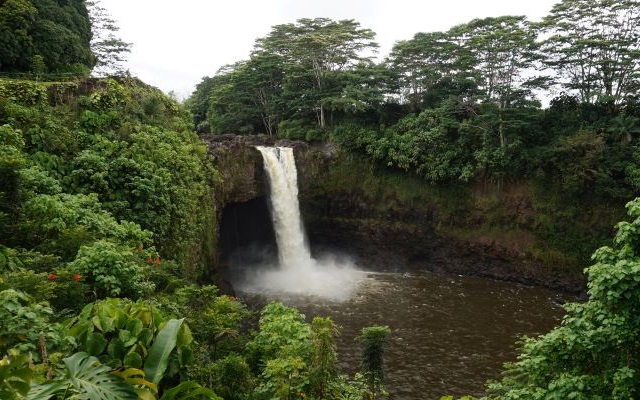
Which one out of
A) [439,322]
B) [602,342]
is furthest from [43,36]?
[602,342]

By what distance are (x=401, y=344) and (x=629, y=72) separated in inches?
618

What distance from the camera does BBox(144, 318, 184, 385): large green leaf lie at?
3926 millimetres

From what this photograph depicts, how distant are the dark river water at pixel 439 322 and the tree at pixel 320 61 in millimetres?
11165

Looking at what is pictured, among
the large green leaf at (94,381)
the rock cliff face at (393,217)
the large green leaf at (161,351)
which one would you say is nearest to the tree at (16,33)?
the rock cliff face at (393,217)

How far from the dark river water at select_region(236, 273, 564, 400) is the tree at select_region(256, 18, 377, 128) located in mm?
11165

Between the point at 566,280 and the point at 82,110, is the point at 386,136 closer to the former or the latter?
the point at 566,280

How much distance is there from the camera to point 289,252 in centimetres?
2194

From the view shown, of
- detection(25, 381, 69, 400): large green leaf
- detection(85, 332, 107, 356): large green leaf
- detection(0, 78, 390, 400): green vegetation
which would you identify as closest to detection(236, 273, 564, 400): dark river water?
detection(0, 78, 390, 400): green vegetation

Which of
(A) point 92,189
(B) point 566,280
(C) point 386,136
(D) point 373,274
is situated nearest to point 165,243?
(A) point 92,189

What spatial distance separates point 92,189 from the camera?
30.9 ft

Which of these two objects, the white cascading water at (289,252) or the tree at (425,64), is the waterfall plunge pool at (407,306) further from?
the tree at (425,64)

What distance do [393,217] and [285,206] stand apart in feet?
19.1

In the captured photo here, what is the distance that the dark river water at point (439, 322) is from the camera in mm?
12086

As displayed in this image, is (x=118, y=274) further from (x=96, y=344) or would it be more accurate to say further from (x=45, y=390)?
(x=45, y=390)
